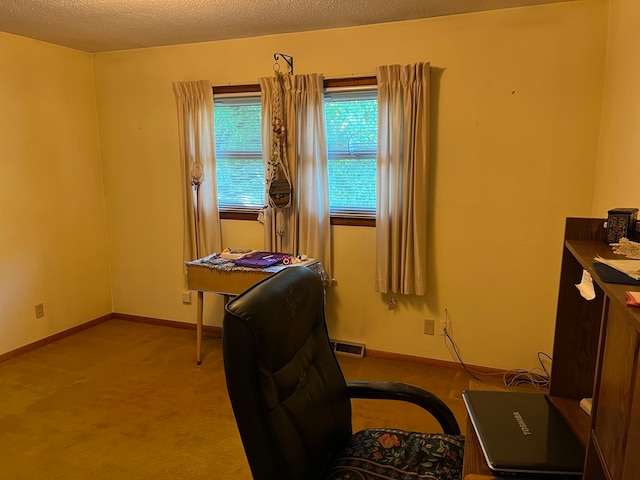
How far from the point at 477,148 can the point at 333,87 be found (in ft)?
3.44

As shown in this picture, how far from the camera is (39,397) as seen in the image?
2.82 m

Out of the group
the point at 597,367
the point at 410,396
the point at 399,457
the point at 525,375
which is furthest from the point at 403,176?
the point at 597,367

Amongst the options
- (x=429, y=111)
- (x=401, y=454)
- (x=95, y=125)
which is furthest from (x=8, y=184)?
(x=401, y=454)

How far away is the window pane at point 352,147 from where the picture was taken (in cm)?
315

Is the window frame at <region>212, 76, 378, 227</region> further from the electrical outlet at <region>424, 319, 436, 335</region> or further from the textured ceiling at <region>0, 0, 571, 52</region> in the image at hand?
the electrical outlet at <region>424, 319, 436, 335</region>

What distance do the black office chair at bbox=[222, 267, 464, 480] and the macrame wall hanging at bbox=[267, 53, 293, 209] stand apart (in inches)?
72.1

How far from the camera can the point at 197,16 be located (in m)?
2.86

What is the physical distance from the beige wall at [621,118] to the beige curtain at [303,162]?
1674mm

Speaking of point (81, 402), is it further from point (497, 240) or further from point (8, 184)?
point (497, 240)

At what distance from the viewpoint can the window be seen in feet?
10.4

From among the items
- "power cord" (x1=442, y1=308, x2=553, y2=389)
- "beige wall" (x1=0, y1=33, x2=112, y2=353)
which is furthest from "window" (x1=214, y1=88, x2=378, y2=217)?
"beige wall" (x1=0, y1=33, x2=112, y2=353)

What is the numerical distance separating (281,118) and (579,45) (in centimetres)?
187

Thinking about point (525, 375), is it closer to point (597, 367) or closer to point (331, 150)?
point (331, 150)

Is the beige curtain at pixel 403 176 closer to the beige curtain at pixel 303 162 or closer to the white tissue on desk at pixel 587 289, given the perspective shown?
the beige curtain at pixel 303 162
